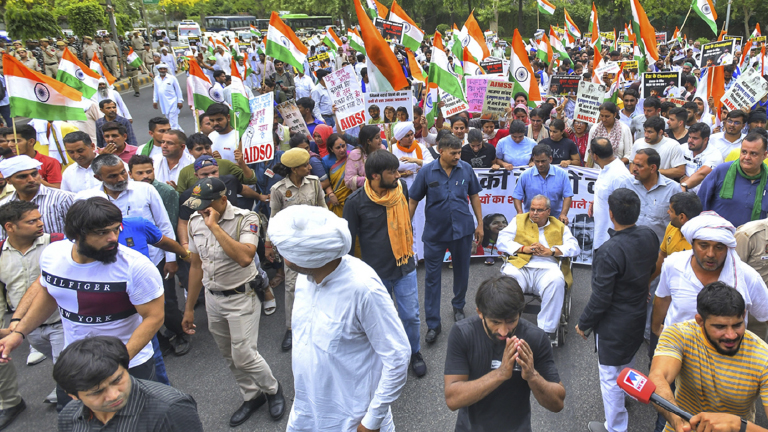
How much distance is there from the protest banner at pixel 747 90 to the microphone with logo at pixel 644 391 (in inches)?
246

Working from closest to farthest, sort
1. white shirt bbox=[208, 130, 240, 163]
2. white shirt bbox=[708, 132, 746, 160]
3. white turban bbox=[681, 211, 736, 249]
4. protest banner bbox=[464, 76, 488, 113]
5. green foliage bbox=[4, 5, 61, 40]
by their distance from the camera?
white turban bbox=[681, 211, 736, 249] → white shirt bbox=[708, 132, 746, 160] → white shirt bbox=[208, 130, 240, 163] → protest banner bbox=[464, 76, 488, 113] → green foliage bbox=[4, 5, 61, 40]

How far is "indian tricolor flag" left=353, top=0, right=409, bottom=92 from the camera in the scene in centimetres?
677

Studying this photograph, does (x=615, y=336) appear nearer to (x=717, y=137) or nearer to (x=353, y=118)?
(x=717, y=137)

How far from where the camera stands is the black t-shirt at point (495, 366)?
2.33 m

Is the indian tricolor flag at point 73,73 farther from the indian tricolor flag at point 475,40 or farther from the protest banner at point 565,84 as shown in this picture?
the protest banner at point 565,84

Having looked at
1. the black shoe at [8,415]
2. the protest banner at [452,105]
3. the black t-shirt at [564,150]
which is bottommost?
the black shoe at [8,415]

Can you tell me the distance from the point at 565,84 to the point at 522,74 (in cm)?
126

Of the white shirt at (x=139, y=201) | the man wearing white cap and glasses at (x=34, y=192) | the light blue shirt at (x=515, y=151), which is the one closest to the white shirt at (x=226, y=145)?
the white shirt at (x=139, y=201)

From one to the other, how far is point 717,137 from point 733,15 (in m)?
33.0

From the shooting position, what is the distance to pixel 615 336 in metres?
3.51

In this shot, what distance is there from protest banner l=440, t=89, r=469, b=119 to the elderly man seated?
133 inches

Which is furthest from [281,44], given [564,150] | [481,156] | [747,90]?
[747,90]

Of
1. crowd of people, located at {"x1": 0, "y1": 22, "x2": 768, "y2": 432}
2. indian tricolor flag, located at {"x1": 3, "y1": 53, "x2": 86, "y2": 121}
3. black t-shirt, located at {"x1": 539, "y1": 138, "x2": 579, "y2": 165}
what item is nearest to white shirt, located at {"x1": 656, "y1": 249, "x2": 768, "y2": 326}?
crowd of people, located at {"x1": 0, "y1": 22, "x2": 768, "y2": 432}

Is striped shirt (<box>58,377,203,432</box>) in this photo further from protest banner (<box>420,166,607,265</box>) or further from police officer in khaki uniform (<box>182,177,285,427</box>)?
protest banner (<box>420,166,607,265</box>)
